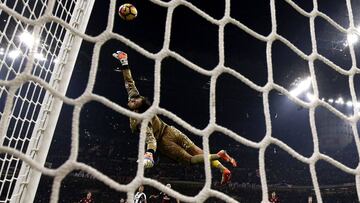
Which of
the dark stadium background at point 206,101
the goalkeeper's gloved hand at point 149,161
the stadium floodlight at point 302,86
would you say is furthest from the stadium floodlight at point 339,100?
the goalkeeper's gloved hand at point 149,161

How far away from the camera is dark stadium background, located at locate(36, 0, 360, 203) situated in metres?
7.83

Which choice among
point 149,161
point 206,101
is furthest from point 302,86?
point 149,161

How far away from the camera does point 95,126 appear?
1062cm

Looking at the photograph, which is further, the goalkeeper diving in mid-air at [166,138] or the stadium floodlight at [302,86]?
the stadium floodlight at [302,86]

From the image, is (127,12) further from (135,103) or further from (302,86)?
(302,86)

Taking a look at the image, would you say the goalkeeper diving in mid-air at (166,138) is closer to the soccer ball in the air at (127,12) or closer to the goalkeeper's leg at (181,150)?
the goalkeeper's leg at (181,150)

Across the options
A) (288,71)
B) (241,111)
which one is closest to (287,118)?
(241,111)

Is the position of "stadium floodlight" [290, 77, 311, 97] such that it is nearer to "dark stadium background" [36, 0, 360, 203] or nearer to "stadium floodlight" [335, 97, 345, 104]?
"dark stadium background" [36, 0, 360, 203]

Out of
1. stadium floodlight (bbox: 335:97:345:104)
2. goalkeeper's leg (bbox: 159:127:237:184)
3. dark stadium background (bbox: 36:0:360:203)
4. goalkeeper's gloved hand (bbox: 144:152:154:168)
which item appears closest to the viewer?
goalkeeper's gloved hand (bbox: 144:152:154:168)

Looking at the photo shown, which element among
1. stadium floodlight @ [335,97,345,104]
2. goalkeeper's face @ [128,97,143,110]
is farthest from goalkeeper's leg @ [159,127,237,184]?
stadium floodlight @ [335,97,345,104]

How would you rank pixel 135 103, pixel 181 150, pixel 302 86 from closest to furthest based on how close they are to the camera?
pixel 135 103 → pixel 181 150 → pixel 302 86

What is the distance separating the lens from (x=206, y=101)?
11.2 metres

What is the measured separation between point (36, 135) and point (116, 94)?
9.37 metres

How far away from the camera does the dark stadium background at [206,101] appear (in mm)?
7832
